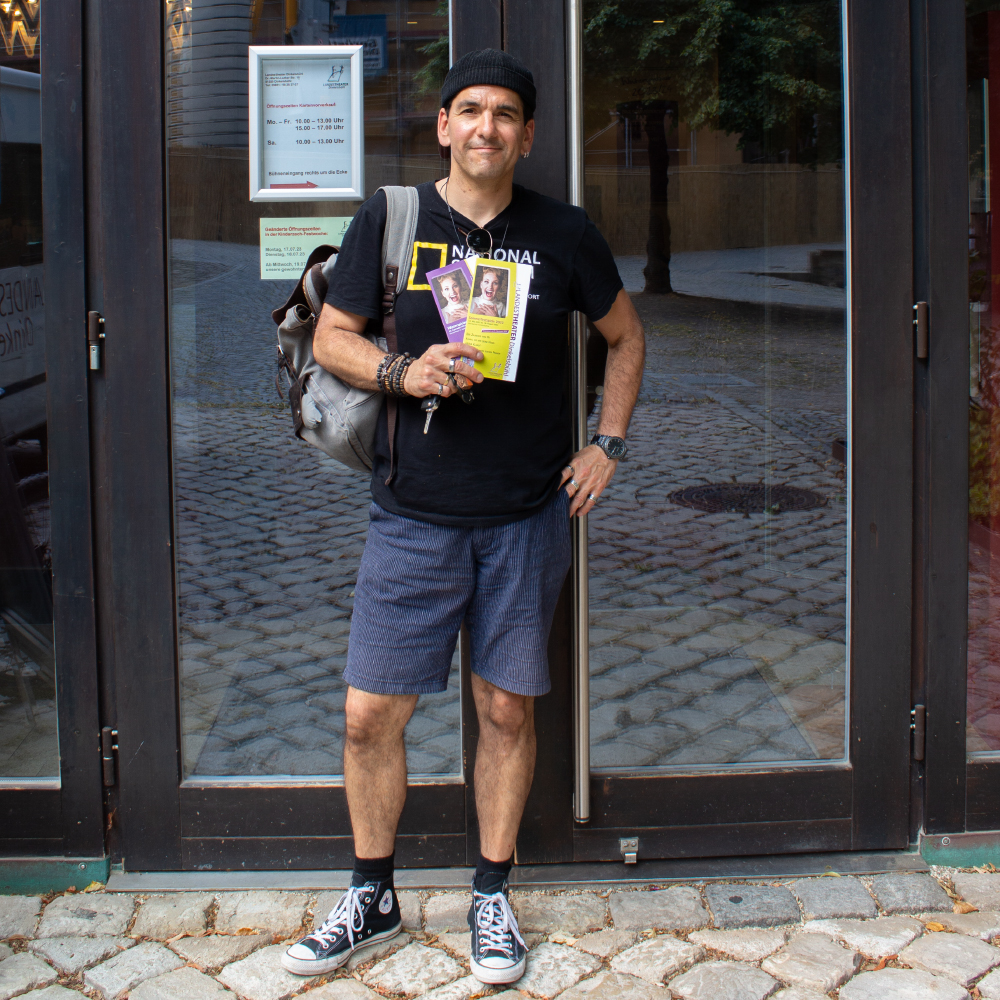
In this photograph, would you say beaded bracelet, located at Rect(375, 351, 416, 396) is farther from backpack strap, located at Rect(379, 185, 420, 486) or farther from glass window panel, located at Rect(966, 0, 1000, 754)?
glass window panel, located at Rect(966, 0, 1000, 754)

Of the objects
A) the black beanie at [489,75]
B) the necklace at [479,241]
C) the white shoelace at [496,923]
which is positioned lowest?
the white shoelace at [496,923]

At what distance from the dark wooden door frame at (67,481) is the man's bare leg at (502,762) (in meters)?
1.14

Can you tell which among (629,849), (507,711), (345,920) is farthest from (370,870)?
(629,849)

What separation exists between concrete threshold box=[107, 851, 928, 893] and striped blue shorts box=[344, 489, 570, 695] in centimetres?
73

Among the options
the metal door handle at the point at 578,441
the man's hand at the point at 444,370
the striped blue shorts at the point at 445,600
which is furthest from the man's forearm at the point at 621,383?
the man's hand at the point at 444,370

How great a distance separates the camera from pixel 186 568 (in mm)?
3246

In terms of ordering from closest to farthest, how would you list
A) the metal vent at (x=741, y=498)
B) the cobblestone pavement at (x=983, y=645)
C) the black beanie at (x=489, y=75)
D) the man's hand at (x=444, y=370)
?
the man's hand at (x=444, y=370)
the black beanie at (x=489, y=75)
the cobblestone pavement at (x=983, y=645)
the metal vent at (x=741, y=498)

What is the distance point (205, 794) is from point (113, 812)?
280mm

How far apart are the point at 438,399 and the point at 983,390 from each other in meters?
1.73

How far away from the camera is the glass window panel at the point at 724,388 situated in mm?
3131

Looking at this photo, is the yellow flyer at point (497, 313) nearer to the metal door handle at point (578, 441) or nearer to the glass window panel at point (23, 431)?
the metal door handle at point (578, 441)

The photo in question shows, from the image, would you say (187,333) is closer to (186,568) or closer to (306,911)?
(186,568)

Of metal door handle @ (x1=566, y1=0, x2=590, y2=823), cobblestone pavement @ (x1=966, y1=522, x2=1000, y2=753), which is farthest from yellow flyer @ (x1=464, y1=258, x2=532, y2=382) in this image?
cobblestone pavement @ (x1=966, y1=522, x2=1000, y2=753)

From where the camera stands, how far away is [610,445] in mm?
2861
